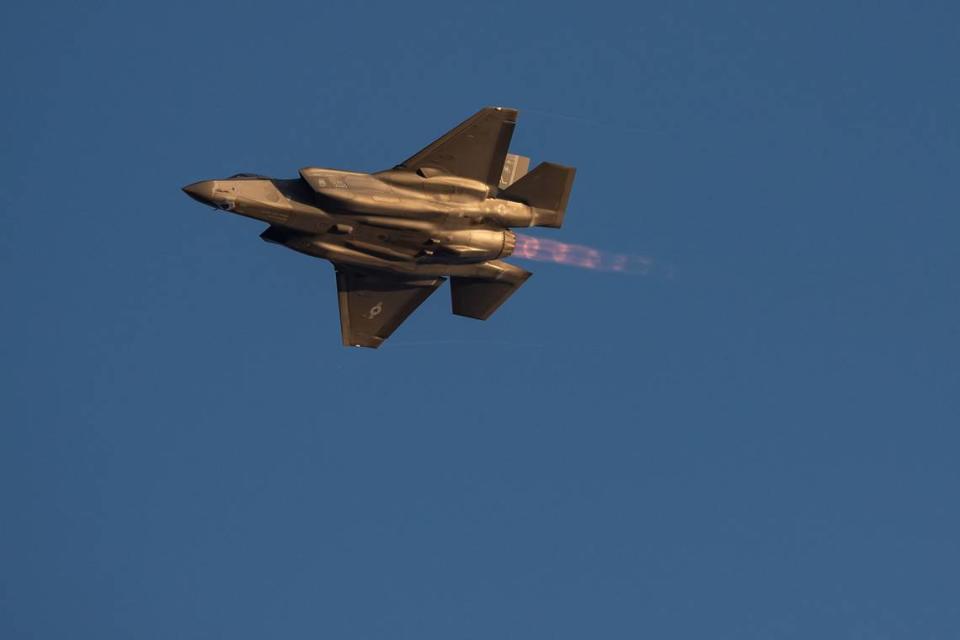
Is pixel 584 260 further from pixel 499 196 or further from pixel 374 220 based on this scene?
pixel 374 220

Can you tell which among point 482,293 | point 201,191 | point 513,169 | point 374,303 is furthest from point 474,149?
point 201,191

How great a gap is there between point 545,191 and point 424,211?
438 cm

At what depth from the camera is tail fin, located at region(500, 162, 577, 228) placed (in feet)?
181

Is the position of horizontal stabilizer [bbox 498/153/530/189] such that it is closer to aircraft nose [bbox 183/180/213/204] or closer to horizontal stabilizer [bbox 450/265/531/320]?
horizontal stabilizer [bbox 450/265/531/320]

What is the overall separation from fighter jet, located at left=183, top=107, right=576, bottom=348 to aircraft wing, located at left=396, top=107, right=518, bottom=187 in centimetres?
3

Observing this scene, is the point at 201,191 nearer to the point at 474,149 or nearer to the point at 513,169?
the point at 474,149

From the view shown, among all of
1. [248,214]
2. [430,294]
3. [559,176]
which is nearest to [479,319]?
[430,294]

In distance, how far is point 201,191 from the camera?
50594 millimetres

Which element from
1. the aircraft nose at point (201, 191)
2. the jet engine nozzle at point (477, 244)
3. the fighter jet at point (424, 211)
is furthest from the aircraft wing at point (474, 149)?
the aircraft nose at point (201, 191)

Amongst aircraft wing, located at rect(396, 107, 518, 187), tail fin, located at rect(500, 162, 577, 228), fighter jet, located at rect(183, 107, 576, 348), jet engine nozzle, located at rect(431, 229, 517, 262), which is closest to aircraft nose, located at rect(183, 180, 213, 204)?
fighter jet, located at rect(183, 107, 576, 348)

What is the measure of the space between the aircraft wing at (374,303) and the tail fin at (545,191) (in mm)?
4407

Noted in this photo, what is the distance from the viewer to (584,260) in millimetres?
60406

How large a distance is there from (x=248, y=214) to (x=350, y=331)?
7991 mm

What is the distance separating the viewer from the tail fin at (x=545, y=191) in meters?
55.2
